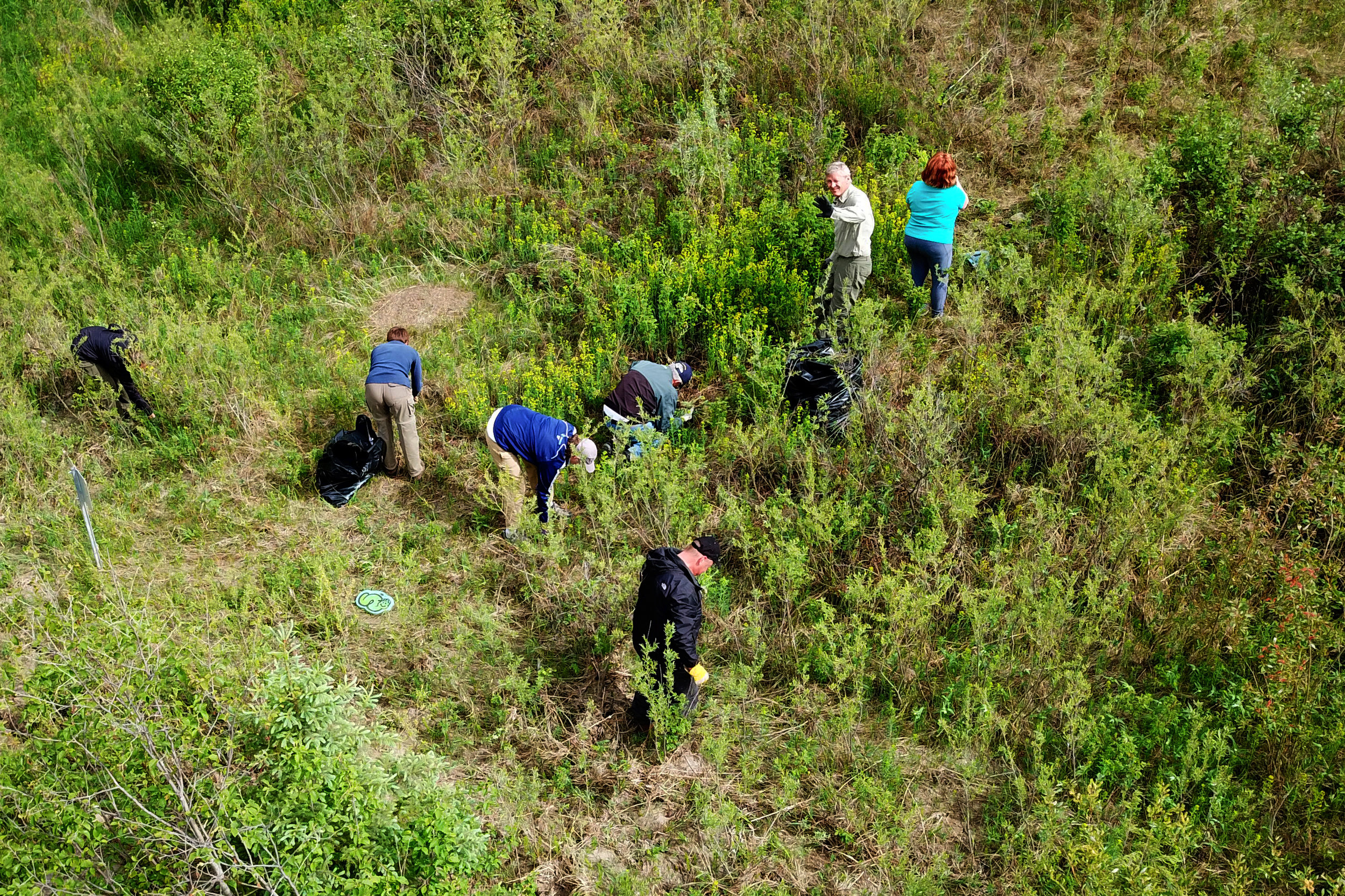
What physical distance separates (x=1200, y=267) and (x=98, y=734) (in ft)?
27.1

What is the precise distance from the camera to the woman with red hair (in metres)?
6.92

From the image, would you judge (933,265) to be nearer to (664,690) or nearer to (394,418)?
(664,690)

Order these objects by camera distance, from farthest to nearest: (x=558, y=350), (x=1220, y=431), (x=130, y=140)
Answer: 1. (x=130, y=140)
2. (x=558, y=350)
3. (x=1220, y=431)

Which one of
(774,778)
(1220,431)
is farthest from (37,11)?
(1220,431)

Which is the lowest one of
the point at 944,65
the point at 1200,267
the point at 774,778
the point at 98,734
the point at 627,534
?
the point at 774,778

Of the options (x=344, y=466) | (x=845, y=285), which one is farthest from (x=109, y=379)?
(x=845, y=285)

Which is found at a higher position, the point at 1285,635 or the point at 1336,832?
the point at 1285,635

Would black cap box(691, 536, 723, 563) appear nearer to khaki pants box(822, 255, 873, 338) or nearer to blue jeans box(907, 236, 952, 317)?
khaki pants box(822, 255, 873, 338)

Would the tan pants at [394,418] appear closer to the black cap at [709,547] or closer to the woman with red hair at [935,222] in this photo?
the black cap at [709,547]

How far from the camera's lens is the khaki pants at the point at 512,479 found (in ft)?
21.2

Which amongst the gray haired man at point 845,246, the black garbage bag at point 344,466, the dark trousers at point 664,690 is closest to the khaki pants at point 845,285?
the gray haired man at point 845,246

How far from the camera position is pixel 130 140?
10.8 metres

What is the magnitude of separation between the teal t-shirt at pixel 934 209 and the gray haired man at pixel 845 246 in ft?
1.23

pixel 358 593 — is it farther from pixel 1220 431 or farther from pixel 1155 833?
pixel 1220 431
